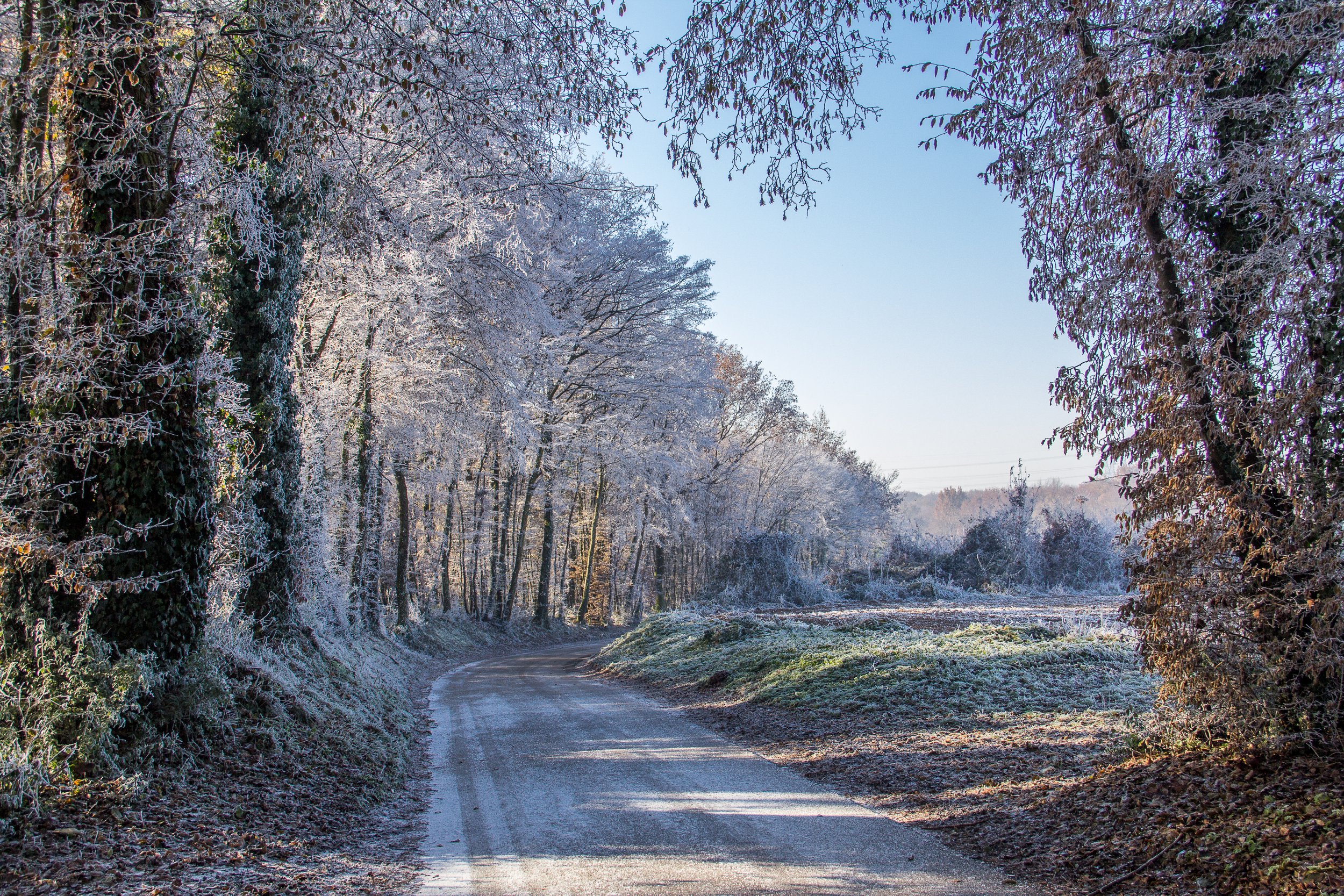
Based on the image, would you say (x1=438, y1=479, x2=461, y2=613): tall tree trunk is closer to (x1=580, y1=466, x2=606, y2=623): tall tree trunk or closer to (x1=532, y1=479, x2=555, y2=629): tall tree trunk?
(x1=532, y1=479, x2=555, y2=629): tall tree trunk

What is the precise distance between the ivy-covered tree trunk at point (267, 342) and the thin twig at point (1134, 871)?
7764 millimetres

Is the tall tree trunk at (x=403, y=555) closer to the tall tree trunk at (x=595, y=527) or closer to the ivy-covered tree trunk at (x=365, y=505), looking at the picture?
the ivy-covered tree trunk at (x=365, y=505)

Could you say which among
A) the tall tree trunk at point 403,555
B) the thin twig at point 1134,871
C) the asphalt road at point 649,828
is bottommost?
the asphalt road at point 649,828

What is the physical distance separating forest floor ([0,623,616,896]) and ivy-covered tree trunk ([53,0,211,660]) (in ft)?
3.33

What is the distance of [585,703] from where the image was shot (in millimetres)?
11078

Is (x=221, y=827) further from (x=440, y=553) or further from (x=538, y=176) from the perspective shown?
(x=440, y=553)

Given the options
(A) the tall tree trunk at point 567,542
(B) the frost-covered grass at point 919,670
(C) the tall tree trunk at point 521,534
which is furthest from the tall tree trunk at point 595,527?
(B) the frost-covered grass at point 919,670

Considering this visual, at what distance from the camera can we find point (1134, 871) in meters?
4.06

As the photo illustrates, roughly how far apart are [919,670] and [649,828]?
Result: 4977mm

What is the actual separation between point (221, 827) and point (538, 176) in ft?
19.9

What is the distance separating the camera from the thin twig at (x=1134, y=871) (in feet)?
13.1

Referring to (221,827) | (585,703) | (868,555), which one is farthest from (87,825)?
(868,555)

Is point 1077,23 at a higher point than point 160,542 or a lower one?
higher

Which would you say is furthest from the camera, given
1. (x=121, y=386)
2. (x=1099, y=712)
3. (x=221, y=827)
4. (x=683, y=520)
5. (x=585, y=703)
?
(x=683, y=520)
